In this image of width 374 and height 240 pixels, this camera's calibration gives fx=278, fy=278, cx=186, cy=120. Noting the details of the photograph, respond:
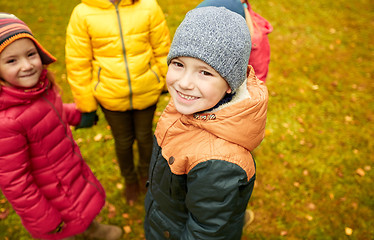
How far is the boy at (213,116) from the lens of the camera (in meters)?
1.37

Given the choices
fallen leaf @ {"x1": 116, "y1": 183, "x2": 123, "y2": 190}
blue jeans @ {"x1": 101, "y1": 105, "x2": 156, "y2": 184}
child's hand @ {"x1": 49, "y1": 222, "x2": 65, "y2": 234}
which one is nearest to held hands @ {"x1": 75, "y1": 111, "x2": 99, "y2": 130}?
blue jeans @ {"x1": 101, "y1": 105, "x2": 156, "y2": 184}

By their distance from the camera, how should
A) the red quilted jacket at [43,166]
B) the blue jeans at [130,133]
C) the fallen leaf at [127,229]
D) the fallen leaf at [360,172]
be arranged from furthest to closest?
the fallen leaf at [360,172], the fallen leaf at [127,229], the blue jeans at [130,133], the red quilted jacket at [43,166]

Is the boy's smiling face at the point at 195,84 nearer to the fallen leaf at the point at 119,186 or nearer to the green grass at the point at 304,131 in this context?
the green grass at the point at 304,131

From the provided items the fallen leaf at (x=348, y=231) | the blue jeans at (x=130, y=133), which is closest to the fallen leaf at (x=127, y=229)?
the blue jeans at (x=130, y=133)

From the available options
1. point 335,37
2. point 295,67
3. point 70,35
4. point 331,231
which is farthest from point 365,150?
point 70,35

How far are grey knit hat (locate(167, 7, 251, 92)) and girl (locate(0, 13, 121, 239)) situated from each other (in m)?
1.13

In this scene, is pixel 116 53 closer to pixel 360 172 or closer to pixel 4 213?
pixel 4 213

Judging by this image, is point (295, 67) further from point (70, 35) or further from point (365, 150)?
point (70, 35)

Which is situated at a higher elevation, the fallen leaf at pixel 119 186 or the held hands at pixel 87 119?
the held hands at pixel 87 119

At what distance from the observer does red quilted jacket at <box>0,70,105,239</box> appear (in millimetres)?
1876

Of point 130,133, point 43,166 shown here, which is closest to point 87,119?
point 130,133

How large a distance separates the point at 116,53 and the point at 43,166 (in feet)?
3.58

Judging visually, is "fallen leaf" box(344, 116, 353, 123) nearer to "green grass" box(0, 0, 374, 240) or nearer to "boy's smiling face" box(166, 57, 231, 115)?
"green grass" box(0, 0, 374, 240)

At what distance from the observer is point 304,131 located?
448 centimetres
